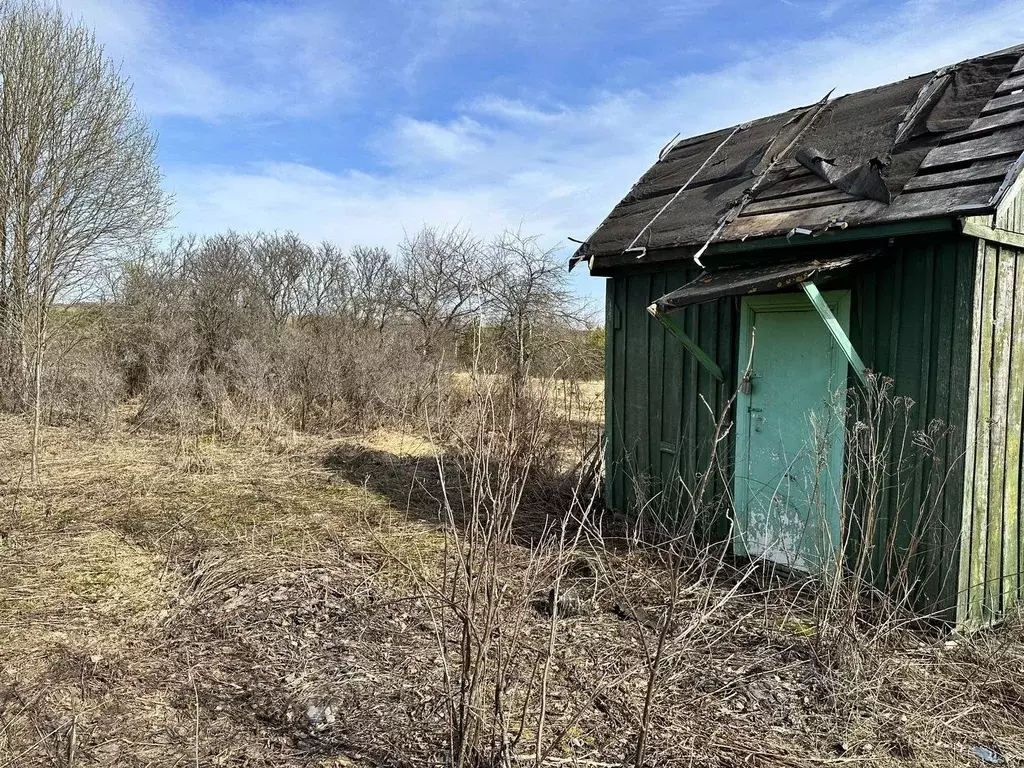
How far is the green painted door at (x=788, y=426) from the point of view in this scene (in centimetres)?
472

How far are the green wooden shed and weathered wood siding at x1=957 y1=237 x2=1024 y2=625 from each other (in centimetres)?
2

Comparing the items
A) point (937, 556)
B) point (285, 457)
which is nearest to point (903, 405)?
point (937, 556)

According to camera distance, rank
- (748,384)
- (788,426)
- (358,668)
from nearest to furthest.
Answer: (358,668) < (788,426) < (748,384)

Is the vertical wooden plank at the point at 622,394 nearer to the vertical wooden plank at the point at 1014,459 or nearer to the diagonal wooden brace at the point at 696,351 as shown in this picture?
the diagonal wooden brace at the point at 696,351

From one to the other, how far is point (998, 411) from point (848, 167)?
1958 mm

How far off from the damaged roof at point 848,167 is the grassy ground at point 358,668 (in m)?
2.58

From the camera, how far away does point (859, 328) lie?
4.65 meters

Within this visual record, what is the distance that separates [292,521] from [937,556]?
205 inches

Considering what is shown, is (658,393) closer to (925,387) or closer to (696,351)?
(696,351)

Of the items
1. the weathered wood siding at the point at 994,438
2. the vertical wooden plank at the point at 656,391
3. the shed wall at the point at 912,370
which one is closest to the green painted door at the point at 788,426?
the shed wall at the point at 912,370

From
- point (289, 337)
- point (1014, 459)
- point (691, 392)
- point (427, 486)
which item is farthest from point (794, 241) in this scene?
point (289, 337)

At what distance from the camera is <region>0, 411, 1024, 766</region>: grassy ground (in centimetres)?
298

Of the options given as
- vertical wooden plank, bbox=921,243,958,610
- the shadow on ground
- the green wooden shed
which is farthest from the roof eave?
the shadow on ground

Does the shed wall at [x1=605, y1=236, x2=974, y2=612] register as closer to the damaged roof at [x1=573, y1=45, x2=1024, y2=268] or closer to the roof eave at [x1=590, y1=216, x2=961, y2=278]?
the roof eave at [x1=590, y1=216, x2=961, y2=278]
